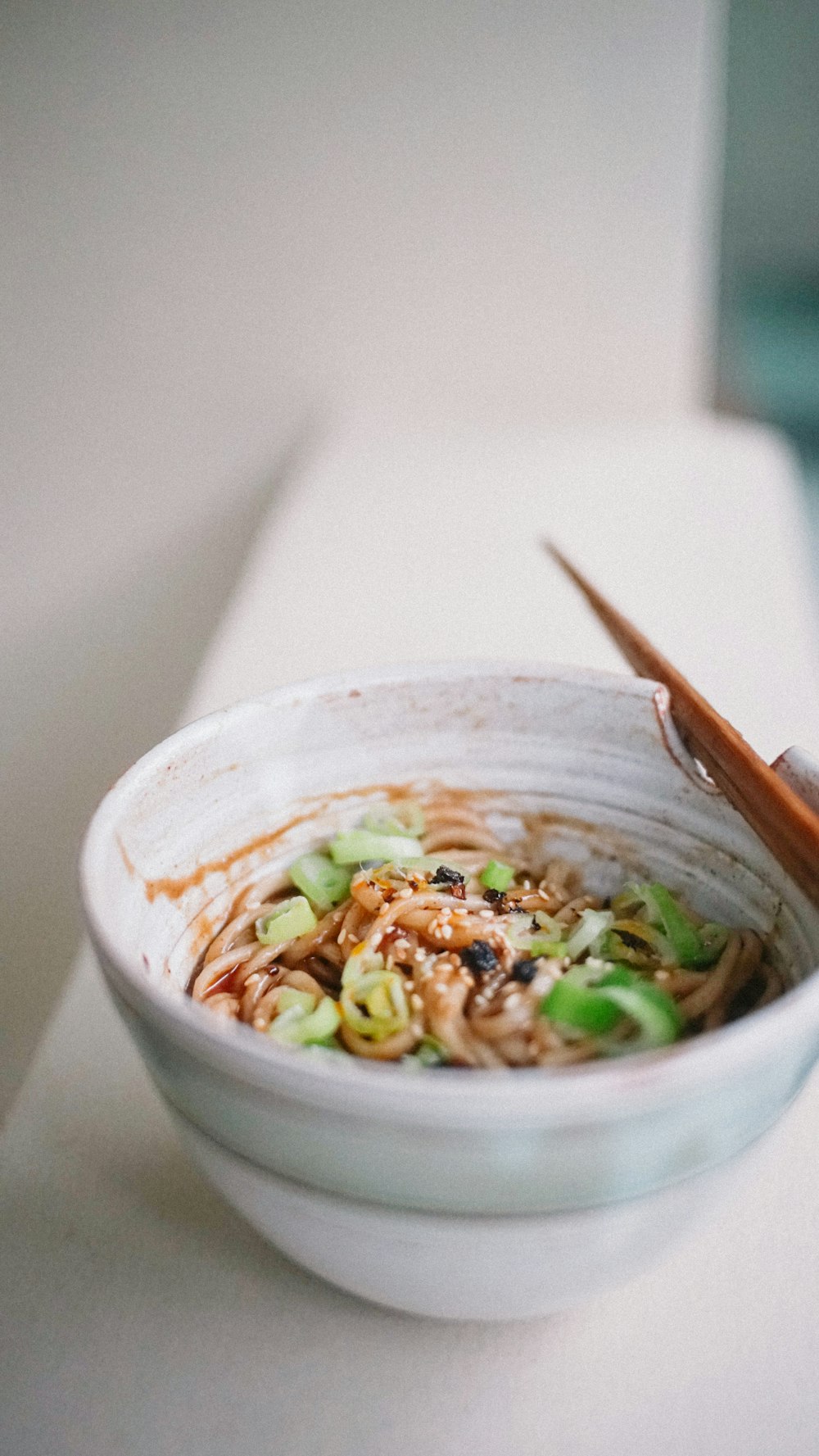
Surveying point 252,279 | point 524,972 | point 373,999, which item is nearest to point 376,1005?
point 373,999

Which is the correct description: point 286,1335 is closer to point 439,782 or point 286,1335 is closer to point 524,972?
point 524,972

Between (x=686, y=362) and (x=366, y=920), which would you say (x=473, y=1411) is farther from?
(x=686, y=362)

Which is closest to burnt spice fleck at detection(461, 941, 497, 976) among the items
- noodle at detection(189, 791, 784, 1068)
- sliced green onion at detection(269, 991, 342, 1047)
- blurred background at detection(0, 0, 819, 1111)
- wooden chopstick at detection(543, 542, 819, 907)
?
noodle at detection(189, 791, 784, 1068)

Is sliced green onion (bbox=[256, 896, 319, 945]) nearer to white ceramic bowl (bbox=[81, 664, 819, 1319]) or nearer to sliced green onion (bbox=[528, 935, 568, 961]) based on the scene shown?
white ceramic bowl (bbox=[81, 664, 819, 1319])

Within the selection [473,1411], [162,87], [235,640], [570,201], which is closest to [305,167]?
[162,87]

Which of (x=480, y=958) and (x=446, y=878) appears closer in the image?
(x=480, y=958)

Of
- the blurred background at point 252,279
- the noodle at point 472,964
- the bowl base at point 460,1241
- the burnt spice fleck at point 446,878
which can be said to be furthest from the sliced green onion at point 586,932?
the blurred background at point 252,279
